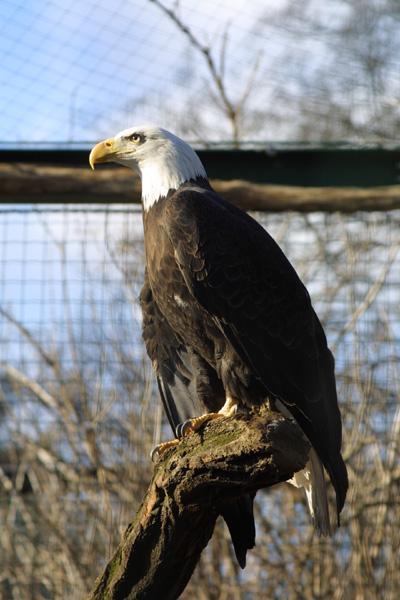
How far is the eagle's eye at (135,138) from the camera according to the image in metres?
3.02

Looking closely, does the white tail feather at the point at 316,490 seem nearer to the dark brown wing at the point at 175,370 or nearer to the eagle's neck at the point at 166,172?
the dark brown wing at the point at 175,370

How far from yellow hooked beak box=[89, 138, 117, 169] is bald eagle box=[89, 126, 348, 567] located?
0.36 meters

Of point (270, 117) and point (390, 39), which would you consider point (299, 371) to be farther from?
point (390, 39)

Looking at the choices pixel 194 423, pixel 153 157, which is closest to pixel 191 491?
pixel 194 423

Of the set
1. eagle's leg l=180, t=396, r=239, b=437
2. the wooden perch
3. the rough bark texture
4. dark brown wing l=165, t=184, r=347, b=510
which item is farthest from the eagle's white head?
the wooden perch

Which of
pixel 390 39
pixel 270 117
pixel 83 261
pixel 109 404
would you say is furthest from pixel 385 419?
pixel 390 39

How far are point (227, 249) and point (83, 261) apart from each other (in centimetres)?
178

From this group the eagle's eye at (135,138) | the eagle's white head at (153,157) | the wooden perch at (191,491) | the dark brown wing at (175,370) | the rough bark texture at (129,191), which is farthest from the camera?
the rough bark texture at (129,191)

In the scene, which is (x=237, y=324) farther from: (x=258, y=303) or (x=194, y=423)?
(x=194, y=423)

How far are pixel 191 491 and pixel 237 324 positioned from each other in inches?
31.0

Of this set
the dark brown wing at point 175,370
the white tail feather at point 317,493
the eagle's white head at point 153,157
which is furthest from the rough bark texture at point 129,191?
the white tail feather at point 317,493

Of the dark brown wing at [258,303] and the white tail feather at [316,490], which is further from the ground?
the dark brown wing at [258,303]

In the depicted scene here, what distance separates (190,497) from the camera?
Result: 1876 millimetres

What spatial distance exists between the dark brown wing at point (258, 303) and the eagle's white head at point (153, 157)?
8.1 inches
